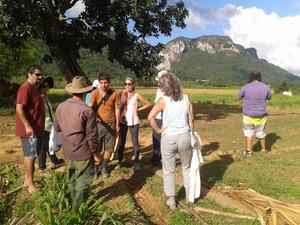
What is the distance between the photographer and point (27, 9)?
14.0 m

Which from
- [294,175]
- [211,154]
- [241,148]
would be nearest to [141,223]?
[294,175]

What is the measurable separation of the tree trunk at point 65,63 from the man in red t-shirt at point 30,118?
10382mm

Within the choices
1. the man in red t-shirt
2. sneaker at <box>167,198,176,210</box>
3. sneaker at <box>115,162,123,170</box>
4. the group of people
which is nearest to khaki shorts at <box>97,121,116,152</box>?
the group of people

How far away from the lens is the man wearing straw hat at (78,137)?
507 centimetres

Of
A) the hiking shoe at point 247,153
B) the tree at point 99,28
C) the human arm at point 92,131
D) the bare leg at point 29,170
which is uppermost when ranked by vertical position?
the tree at point 99,28

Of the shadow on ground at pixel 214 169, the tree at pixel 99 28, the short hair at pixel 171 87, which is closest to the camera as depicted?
the short hair at pixel 171 87

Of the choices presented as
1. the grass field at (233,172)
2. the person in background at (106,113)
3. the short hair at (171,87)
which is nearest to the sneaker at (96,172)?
the person in background at (106,113)

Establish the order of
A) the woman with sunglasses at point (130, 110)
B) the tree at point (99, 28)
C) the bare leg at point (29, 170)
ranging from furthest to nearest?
the tree at point (99, 28), the woman with sunglasses at point (130, 110), the bare leg at point (29, 170)

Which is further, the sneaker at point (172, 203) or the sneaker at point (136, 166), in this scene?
the sneaker at point (136, 166)

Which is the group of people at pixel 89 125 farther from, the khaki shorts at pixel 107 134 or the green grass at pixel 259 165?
the green grass at pixel 259 165

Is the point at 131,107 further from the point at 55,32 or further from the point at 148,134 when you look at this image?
the point at 55,32

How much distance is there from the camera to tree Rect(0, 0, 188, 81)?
14.9 metres

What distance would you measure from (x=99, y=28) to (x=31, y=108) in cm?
1090

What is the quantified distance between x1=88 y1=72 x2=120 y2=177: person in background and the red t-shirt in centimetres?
105
